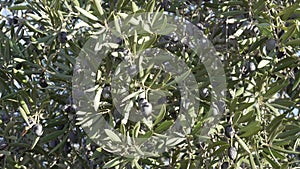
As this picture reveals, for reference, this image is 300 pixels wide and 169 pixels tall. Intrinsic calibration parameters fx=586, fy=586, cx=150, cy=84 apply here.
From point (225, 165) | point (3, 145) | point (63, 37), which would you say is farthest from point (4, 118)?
point (225, 165)

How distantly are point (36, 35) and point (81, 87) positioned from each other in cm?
38

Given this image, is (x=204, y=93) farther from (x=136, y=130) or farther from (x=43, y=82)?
(x=43, y=82)

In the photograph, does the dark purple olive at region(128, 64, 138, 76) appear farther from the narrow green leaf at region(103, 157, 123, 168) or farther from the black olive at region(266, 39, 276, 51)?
the black olive at region(266, 39, 276, 51)

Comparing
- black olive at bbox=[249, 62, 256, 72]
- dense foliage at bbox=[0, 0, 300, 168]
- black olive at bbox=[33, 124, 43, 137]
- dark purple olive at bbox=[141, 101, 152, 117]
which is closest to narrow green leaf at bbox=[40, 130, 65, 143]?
dense foliage at bbox=[0, 0, 300, 168]

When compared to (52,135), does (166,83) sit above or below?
above

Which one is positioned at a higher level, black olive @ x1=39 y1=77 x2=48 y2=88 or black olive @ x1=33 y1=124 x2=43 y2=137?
black olive @ x1=39 y1=77 x2=48 y2=88

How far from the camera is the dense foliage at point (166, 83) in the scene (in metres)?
1.21

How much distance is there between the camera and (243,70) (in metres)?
1.39

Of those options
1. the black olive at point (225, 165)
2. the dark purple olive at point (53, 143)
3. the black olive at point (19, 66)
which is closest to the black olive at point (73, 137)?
the dark purple olive at point (53, 143)

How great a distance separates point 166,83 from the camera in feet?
4.07

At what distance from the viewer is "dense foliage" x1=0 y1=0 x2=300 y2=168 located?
1.21 metres

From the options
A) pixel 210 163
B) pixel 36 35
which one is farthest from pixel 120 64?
pixel 36 35

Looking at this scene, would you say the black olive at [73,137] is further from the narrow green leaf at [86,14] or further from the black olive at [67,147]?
the narrow green leaf at [86,14]

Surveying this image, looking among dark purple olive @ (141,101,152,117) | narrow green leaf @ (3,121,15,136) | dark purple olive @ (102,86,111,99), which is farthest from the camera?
narrow green leaf @ (3,121,15,136)
